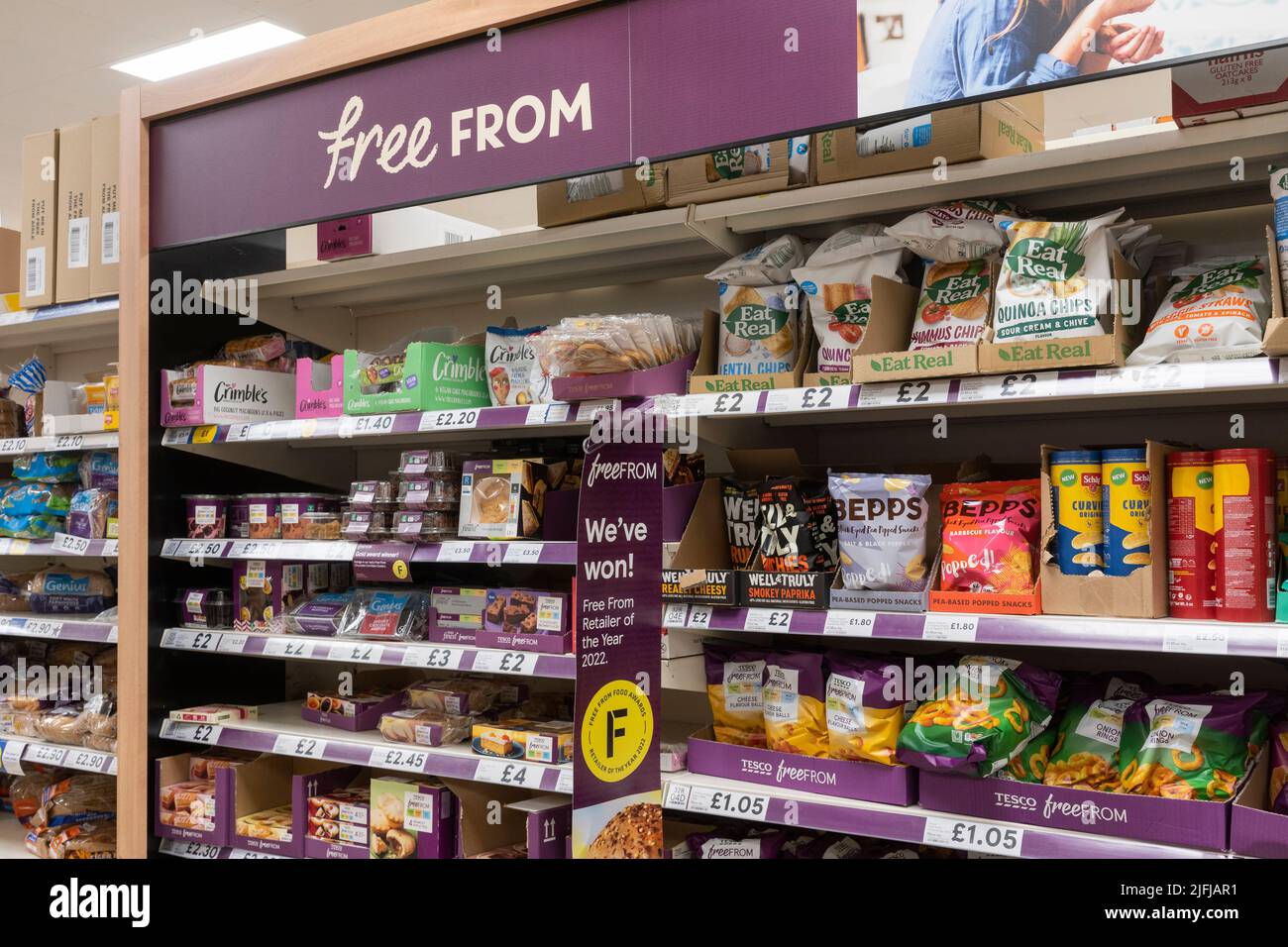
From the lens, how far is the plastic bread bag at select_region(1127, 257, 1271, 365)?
2.03 metres

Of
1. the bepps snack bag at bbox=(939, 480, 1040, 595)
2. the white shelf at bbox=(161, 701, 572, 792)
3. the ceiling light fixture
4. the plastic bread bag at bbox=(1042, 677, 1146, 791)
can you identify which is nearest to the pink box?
the white shelf at bbox=(161, 701, 572, 792)

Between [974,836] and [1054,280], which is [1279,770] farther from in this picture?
[1054,280]

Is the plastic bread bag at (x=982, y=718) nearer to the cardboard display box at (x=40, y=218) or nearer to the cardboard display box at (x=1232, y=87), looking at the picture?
the cardboard display box at (x=1232, y=87)

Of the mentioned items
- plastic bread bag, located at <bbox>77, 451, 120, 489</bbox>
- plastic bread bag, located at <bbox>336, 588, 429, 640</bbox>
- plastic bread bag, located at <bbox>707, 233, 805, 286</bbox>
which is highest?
plastic bread bag, located at <bbox>707, 233, 805, 286</bbox>

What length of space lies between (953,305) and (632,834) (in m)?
1.26

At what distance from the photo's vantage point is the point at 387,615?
3146 millimetres

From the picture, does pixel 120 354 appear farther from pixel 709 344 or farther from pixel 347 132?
pixel 709 344

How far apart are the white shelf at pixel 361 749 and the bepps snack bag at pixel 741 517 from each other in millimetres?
653

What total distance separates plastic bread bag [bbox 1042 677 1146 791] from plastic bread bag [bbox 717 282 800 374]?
0.96 metres

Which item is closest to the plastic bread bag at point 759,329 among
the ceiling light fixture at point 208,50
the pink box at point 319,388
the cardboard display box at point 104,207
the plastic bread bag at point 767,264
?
the plastic bread bag at point 767,264

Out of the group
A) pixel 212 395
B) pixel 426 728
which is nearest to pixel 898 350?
pixel 426 728

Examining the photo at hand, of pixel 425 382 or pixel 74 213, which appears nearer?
pixel 425 382

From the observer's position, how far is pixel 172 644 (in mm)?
3344

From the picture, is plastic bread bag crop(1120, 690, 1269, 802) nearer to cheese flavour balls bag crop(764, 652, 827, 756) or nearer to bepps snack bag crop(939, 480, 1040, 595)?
bepps snack bag crop(939, 480, 1040, 595)
